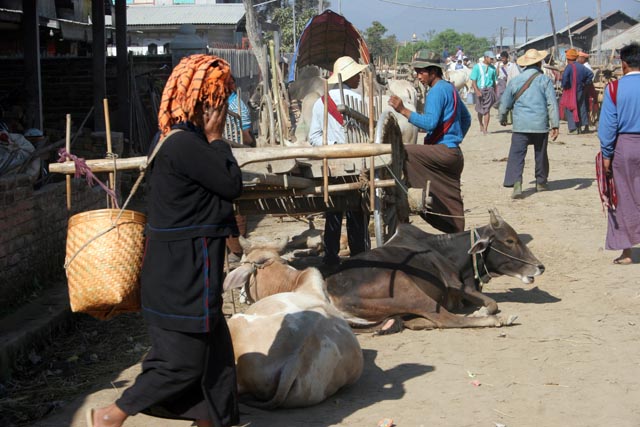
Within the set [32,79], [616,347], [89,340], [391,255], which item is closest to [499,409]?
[616,347]

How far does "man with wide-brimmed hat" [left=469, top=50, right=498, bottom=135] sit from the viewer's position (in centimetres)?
2308

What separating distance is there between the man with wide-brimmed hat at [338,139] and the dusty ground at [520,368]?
50.1 inches

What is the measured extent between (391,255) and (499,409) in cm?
214

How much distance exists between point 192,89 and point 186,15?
42.4 metres

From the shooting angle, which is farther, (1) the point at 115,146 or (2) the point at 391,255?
(1) the point at 115,146

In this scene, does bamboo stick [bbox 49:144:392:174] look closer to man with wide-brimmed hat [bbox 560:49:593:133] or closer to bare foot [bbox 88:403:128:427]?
bare foot [bbox 88:403:128:427]

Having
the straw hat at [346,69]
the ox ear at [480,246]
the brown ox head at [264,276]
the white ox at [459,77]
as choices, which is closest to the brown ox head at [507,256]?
the ox ear at [480,246]

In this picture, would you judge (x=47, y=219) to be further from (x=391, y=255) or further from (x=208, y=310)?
(x=208, y=310)

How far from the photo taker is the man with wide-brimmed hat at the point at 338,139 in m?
7.92

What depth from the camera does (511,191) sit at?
45.0ft

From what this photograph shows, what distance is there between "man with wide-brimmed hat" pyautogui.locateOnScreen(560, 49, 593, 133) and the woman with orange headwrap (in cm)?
1900

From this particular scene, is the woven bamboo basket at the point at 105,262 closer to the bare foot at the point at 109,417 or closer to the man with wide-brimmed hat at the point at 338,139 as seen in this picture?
the bare foot at the point at 109,417

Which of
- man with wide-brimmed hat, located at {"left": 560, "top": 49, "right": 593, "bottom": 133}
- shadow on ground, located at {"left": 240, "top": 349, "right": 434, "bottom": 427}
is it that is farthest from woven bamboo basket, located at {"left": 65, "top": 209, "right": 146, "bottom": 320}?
man with wide-brimmed hat, located at {"left": 560, "top": 49, "right": 593, "bottom": 133}

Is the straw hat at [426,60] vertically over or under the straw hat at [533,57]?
under
